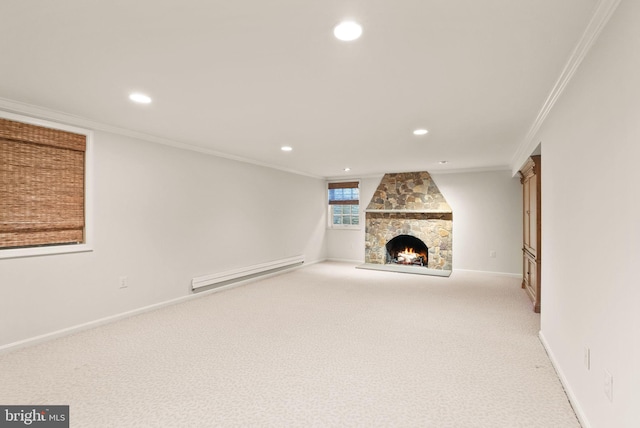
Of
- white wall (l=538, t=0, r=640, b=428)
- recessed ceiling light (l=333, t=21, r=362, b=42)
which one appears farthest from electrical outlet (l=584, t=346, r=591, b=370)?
recessed ceiling light (l=333, t=21, r=362, b=42)

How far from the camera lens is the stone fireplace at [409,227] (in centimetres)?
663

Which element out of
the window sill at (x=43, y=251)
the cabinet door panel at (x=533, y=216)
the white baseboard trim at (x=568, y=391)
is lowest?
the white baseboard trim at (x=568, y=391)

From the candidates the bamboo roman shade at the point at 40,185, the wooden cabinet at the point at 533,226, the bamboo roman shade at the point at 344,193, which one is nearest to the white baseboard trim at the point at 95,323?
the bamboo roman shade at the point at 40,185

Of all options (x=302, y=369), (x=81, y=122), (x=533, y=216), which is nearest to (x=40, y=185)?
(x=81, y=122)

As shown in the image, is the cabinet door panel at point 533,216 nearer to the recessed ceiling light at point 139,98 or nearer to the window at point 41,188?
the recessed ceiling light at point 139,98

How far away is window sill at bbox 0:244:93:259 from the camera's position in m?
2.71

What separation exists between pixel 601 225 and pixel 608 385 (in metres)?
0.78

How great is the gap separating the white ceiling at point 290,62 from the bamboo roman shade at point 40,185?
0.33 metres

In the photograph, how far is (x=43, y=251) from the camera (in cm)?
291

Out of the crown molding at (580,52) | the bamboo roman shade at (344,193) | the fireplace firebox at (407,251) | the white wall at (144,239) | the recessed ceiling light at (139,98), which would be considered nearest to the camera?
the crown molding at (580,52)

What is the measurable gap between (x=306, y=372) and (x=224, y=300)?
2.34 m

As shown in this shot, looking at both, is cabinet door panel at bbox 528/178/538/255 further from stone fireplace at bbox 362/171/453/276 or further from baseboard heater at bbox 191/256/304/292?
baseboard heater at bbox 191/256/304/292

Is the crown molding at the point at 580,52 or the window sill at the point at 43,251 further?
the window sill at the point at 43,251

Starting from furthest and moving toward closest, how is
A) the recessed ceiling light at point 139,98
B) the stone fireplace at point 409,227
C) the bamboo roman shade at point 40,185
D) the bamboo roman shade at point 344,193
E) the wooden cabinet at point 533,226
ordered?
the bamboo roman shade at point 344,193
the stone fireplace at point 409,227
the wooden cabinet at point 533,226
the bamboo roman shade at point 40,185
the recessed ceiling light at point 139,98
